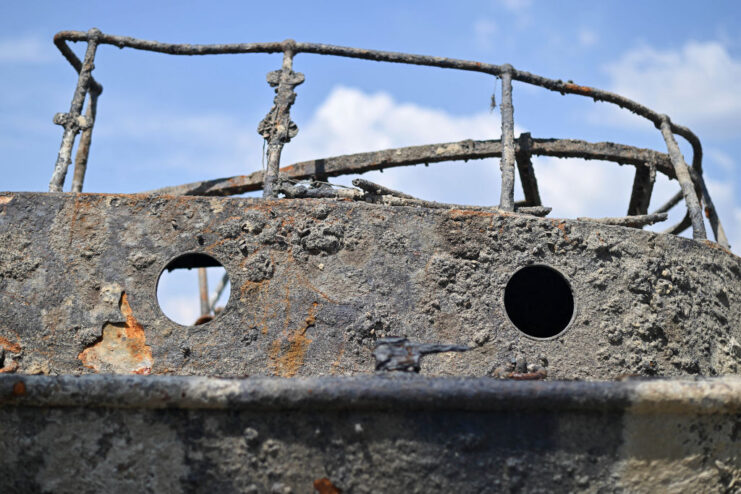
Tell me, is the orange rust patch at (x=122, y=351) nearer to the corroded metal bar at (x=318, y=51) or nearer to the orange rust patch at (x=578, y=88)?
the corroded metal bar at (x=318, y=51)

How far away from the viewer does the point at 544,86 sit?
617cm

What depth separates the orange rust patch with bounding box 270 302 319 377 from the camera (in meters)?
4.38

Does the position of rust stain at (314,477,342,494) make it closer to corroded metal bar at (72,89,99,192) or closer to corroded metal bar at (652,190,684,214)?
corroded metal bar at (72,89,99,192)

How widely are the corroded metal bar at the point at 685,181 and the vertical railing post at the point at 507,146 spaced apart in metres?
1.39

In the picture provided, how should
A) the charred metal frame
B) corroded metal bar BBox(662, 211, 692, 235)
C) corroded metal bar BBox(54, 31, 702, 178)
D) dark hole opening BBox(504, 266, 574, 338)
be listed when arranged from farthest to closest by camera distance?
corroded metal bar BBox(662, 211, 692, 235)
dark hole opening BBox(504, 266, 574, 338)
corroded metal bar BBox(54, 31, 702, 178)
the charred metal frame

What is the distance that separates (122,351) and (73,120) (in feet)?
6.35

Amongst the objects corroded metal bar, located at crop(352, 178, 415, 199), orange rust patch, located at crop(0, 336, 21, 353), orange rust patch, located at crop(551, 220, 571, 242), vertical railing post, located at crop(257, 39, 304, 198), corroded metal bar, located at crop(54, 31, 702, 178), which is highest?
corroded metal bar, located at crop(54, 31, 702, 178)

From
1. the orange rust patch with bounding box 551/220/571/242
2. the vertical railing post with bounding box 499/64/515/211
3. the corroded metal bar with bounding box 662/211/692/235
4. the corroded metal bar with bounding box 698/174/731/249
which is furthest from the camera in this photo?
the corroded metal bar with bounding box 662/211/692/235

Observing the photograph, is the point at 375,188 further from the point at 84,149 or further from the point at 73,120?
the point at 84,149

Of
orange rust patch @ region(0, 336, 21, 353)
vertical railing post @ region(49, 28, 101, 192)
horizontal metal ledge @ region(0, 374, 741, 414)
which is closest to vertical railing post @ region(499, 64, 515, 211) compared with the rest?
horizontal metal ledge @ region(0, 374, 741, 414)

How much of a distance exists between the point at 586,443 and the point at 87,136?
5494mm

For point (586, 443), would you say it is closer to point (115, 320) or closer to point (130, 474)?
point (130, 474)

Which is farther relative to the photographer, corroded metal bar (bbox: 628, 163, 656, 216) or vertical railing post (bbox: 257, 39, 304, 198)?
corroded metal bar (bbox: 628, 163, 656, 216)

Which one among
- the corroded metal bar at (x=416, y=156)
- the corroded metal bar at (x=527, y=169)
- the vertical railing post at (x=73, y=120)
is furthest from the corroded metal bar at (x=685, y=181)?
the vertical railing post at (x=73, y=120)
